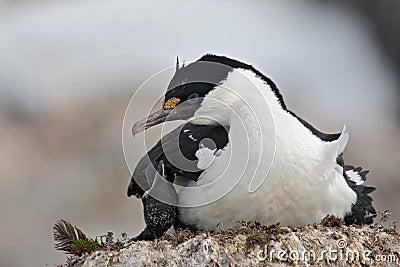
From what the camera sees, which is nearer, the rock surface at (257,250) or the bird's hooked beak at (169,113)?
the rock surface at (257,250)

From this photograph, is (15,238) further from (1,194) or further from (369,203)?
(369,203)

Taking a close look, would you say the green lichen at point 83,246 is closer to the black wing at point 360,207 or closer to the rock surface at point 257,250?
the rock surface at point 257,250

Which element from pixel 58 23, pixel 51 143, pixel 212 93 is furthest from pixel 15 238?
pixel 212 93

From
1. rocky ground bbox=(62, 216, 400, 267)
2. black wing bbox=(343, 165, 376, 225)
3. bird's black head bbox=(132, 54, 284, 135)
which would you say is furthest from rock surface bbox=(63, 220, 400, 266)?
bird's black head bbox=(132, 54, 284, 135)

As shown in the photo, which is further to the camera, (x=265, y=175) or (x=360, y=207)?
(x=360, y=207)

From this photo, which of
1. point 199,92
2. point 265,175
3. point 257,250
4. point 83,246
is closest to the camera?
point 257,250

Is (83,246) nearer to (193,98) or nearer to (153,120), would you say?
(153,120)

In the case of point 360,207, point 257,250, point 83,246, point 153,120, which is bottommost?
point 257,250

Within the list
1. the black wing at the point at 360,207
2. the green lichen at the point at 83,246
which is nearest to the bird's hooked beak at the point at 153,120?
the green lichen at the point at 83,246

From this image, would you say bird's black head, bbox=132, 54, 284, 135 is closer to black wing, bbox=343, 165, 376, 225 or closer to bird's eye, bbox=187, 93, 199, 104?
bird's eye, bbox=187, 93, 199, 104

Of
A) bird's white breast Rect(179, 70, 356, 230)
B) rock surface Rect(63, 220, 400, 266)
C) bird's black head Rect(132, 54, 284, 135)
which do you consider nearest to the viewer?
rock surface Rect(63, 220, 400, 266)

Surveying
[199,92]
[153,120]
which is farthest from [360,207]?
[153,120]

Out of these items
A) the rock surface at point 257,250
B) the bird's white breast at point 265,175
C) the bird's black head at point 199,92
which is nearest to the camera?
the rock surface at point 257,250

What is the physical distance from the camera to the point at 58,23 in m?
11.5
